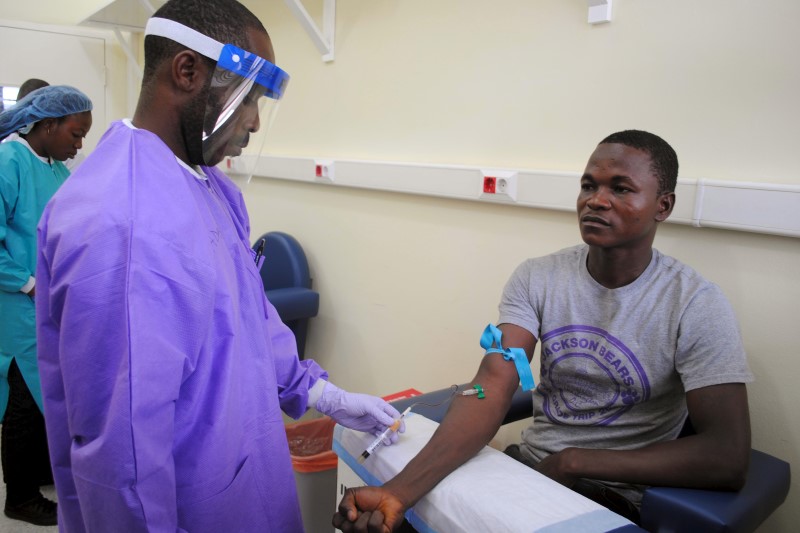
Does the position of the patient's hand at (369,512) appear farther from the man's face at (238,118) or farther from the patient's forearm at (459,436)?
the man's face at (238,118)

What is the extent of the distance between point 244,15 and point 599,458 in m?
1.04

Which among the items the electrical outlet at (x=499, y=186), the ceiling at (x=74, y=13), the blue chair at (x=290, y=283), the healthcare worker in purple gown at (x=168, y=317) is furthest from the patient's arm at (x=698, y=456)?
the ceiling at (x=74, y=13)

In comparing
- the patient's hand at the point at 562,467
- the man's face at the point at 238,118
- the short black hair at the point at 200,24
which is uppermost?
the short black hair at the point at 200,24

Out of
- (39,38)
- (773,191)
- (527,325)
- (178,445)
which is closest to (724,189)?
(773,191)

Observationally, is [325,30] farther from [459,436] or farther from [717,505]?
[717,505]

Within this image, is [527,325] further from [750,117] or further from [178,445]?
[178,445]

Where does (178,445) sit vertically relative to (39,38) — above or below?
below

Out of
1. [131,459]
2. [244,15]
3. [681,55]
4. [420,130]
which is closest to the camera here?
[131,459]

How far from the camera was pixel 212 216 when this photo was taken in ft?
3.14

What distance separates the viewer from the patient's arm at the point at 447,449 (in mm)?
953

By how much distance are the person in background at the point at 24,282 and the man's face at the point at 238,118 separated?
1410 millimetres

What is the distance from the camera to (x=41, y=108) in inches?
81.0

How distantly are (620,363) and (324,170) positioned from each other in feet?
5.24

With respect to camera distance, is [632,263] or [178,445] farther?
[632,263]
